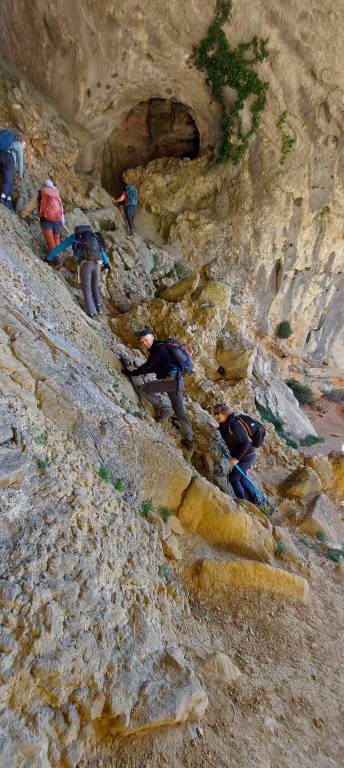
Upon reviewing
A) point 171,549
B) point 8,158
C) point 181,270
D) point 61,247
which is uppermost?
point 181,270

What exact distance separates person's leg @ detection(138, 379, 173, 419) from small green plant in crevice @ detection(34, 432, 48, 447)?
277 cm

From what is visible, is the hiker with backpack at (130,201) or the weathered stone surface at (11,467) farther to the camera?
the hiker with backpack at (130,201)

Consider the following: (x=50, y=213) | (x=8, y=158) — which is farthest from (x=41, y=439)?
(x=8, y=158)

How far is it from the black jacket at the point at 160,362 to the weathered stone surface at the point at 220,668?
3779 millimetres

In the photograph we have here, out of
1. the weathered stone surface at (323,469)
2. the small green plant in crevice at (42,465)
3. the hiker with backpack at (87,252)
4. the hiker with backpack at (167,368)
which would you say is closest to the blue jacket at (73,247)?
the hiker with backpack at (87,252)

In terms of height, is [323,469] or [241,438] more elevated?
[323,469]

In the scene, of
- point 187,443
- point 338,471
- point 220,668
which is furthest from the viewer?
point 338,471

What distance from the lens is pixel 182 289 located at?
10.8 meters

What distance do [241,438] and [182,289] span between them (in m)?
5.61

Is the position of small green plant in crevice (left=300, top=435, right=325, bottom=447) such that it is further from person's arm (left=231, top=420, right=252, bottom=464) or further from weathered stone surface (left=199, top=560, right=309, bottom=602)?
weathered stone surface (left=199, top=560, right=309, bottom=602)

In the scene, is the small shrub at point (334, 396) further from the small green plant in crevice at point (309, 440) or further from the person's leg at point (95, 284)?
the person's leg at point (95, 284)

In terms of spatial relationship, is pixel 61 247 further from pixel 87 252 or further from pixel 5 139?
pixel 5 139

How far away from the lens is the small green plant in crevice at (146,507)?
422 cm

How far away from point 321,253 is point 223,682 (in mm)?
16752
